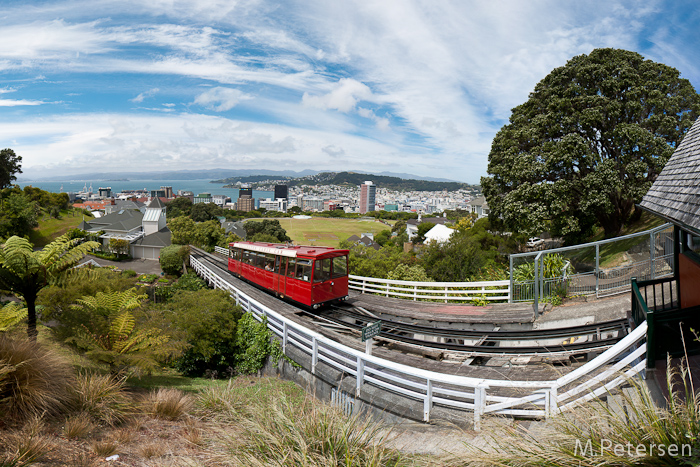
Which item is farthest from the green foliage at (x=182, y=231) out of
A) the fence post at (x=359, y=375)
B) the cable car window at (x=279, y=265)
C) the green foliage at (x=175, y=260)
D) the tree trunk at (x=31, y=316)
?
the fence post at (x=359, y=375)

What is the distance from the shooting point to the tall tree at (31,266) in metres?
8.17

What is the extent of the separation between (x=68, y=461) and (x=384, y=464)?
3.83m

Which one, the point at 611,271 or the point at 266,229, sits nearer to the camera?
the point at 611,271

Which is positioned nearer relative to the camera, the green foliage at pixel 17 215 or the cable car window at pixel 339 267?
the cable car window at pixel 339 267

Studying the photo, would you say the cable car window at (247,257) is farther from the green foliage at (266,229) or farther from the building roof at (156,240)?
the green foliage at (266,229)

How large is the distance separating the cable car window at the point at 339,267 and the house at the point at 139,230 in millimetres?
42158

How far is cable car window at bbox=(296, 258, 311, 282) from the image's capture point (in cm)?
1385

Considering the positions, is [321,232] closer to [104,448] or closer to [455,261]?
[455,261]

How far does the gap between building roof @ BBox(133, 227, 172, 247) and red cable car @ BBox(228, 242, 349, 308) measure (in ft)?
130

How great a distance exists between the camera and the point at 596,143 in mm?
21312

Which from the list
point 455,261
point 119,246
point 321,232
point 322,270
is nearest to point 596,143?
point 455,261

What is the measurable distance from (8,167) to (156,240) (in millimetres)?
42606

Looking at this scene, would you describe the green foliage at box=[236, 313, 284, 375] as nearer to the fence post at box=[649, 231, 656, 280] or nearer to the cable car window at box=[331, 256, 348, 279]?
the cable car window at box=[331, 256, 348, 279]

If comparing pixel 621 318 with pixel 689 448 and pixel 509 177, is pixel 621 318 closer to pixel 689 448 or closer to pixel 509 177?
pixel 689 448
